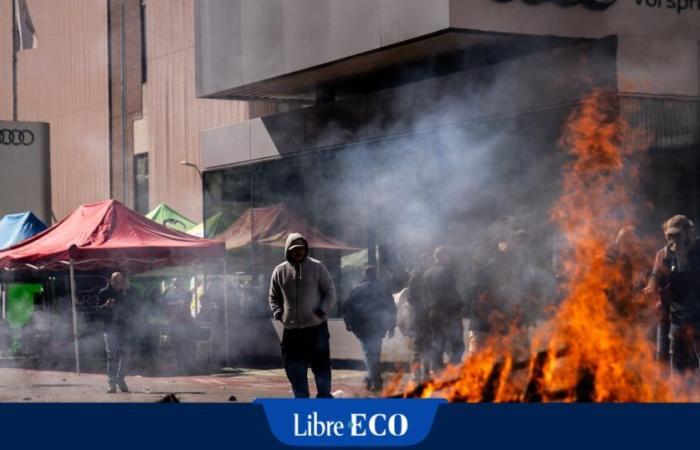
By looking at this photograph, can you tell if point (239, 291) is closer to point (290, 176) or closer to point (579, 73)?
point (290, 176)

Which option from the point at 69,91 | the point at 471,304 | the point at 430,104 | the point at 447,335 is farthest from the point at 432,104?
the point at 69,91

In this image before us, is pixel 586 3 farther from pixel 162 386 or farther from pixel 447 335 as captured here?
pixel 162 386

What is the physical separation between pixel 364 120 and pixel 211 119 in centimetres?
1060

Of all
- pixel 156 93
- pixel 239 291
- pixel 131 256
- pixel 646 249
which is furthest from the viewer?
pixel 156 93

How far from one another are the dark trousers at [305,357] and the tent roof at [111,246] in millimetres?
6707

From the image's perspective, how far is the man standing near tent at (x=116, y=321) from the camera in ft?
45.3

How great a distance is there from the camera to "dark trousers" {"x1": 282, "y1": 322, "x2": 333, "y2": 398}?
922 centimetres

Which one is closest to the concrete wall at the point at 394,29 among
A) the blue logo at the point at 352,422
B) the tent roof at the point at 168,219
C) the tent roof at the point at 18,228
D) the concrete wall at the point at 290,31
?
the concrete wall at the point at 290,31

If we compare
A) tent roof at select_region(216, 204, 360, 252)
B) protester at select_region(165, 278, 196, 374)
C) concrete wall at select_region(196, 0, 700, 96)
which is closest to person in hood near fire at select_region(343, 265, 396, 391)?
concrete wall at select_region(196, 0, 700, 96)

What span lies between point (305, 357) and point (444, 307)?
3013 millimetres

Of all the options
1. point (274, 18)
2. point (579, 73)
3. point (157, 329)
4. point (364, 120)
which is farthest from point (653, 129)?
point (157, 329)

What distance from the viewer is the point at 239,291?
18.7 m

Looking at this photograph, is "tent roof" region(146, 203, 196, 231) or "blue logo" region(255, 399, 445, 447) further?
"tent roof" region(146, 203, 196, 231)

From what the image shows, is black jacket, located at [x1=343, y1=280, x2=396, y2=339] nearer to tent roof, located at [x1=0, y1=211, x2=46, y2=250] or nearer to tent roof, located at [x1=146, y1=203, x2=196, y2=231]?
tent roof, located at [x1=0, y1=211, x2=46, y2=250]
